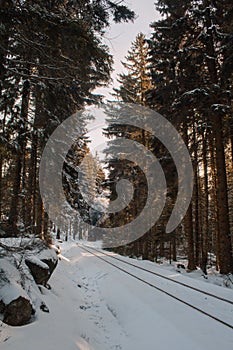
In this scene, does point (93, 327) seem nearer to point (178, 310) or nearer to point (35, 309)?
point (35, 309)

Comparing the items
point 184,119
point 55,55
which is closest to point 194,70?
point 184,119

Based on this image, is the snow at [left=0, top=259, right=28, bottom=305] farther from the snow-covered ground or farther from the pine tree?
the pine tree

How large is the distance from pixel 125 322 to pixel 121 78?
2030cm

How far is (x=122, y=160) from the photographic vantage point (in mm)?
23094

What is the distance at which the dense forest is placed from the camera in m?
6.00

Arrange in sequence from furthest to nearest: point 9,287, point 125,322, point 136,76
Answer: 1. point 136,76
2. point 125,322
3. point 9,287

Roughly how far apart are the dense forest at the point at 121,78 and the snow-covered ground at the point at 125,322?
2291 mm

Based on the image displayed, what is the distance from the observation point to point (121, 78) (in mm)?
22922

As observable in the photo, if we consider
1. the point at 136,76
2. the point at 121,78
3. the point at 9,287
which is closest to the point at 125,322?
the point at 9,287

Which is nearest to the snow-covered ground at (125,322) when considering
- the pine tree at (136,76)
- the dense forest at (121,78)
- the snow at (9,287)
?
the snow at (9,287)

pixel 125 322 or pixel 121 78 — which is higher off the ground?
pixel 121 78

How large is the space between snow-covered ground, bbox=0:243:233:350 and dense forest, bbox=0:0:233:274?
2.29 metres

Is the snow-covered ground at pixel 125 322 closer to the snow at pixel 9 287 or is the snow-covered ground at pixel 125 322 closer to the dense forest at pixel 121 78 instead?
the snow at pixel 9 287

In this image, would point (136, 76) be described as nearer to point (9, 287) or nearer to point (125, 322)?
point (125, 322)
